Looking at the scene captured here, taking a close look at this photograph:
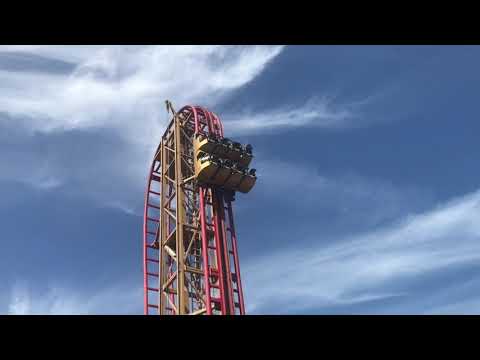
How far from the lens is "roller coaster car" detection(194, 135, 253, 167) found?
29484mm

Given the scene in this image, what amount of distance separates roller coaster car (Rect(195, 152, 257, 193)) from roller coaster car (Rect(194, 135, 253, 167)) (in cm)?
42

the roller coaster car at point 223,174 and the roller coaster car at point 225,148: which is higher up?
the roller coaster car at point 225,148

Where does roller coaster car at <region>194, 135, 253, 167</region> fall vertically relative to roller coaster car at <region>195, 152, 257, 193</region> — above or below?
above

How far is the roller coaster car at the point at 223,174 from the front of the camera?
28719 mm

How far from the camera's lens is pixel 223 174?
95.5ft

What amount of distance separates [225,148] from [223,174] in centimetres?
182

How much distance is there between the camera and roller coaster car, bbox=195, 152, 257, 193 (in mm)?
28719

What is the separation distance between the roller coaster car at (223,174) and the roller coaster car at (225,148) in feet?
1.38

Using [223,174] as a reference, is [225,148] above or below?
above
